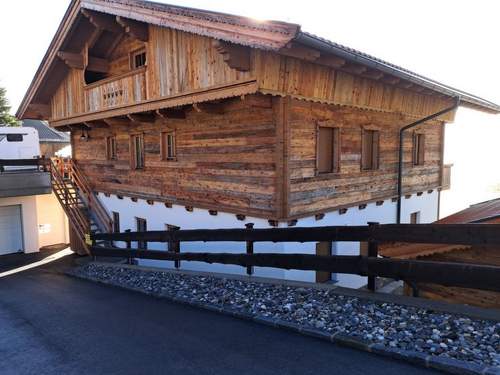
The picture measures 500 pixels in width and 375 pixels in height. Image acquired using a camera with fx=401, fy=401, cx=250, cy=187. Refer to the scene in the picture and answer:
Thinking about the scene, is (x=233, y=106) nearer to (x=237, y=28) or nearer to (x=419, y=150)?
(x=237, y=28)

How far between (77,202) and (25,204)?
145 inches

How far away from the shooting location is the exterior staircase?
15363 mm

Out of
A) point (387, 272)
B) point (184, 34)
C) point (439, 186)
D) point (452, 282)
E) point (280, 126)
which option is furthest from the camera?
point (439, 186)

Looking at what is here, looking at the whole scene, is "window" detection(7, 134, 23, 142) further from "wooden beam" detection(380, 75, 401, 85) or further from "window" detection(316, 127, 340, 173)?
"wooden beam" detection(380, 75, 401, 85)

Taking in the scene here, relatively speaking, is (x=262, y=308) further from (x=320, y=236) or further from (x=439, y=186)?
(x=439, y=186)

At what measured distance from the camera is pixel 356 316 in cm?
498

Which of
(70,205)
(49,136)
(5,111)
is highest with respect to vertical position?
(5,111)

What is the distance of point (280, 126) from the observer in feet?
28.8

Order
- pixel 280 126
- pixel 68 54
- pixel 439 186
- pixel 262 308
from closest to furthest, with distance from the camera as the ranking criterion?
1. pixel 262 308
2. pixel 280 126
3. pixel 68 54
4. pixel 439 186

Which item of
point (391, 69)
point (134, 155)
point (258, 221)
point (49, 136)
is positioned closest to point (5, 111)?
point (49, 136)

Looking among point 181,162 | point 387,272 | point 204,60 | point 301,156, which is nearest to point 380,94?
point 301,156

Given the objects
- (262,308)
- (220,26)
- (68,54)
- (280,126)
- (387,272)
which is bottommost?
(262,308)

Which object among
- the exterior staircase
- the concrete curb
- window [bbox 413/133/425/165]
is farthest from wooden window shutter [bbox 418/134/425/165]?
the exterior staircase

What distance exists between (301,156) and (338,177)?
1.70 metres
